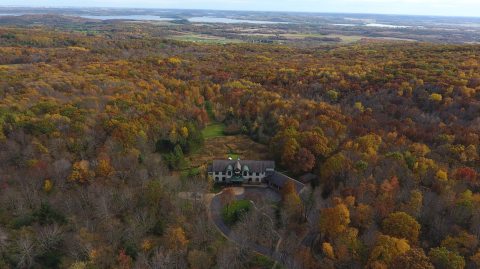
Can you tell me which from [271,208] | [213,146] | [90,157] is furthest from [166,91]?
[271,208]

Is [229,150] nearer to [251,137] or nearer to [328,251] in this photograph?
[251,137]

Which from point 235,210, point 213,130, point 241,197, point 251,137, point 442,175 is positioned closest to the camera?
point 235,210

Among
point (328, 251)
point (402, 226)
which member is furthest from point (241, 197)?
point (402, 226)

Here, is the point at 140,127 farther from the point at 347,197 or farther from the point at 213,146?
the point at 347,197

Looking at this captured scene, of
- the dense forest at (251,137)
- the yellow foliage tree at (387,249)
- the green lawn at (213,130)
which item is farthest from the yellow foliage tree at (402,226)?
the green lawn at (213,130)

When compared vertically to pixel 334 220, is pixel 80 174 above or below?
below

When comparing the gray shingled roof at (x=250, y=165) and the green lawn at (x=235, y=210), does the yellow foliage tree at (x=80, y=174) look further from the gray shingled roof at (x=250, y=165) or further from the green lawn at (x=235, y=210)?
the green lawn at (x=235, y=210)

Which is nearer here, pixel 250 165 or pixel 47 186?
pixel 47 186

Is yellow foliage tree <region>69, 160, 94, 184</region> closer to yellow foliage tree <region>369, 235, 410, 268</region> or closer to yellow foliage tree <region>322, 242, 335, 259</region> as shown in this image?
yellow foliage tree <region>322, 242, 335, 259</region>
